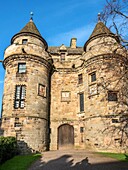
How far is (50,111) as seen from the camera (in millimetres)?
20938

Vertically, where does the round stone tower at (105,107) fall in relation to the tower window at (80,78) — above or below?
below

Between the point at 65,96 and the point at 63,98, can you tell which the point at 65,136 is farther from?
the point at 65,96

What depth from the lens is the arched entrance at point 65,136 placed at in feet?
65.3

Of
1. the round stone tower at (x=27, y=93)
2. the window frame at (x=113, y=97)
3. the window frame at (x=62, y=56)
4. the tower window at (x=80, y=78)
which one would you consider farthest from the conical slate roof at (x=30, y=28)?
the window frame at (x=113, y=97)

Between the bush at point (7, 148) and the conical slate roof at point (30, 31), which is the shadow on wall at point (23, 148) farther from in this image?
the conical slate roof at point (30, 31)

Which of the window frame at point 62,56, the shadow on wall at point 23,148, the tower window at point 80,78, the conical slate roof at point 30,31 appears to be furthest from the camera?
the window frame at point 62,56

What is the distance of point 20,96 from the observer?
1822cm

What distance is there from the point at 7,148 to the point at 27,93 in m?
5.90

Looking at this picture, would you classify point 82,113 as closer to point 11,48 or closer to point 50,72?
point 50,72

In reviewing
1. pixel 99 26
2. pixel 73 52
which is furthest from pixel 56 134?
pixel 99 26

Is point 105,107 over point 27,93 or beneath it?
beneath

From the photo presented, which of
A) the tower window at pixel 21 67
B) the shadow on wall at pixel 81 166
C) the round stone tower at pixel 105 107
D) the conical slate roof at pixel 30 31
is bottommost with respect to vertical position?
the shadow on wall at pixel 81 166

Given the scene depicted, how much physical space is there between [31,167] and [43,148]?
7196mm

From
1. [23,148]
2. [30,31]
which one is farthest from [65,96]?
[30,31]
